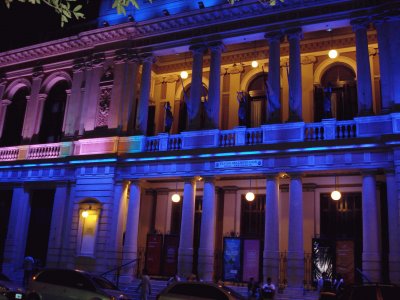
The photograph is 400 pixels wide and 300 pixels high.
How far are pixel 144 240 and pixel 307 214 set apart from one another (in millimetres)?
9116

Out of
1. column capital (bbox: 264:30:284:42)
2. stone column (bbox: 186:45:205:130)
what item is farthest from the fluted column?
Answer: stone column (bbox: 186:45:205:130)

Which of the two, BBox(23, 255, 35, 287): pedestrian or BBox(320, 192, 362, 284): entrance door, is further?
BBox(23, 255, 35, 287): pedestrian

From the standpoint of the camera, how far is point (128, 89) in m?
24.4

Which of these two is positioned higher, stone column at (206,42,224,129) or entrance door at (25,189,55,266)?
stone column at (206,42,224,129)

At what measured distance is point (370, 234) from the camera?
691 inches

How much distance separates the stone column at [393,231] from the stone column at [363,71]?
3.06m

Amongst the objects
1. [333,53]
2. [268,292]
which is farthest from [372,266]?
[333,53]

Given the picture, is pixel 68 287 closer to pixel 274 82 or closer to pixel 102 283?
pixel 102 283

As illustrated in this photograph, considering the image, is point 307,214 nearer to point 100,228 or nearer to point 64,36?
point 100,228

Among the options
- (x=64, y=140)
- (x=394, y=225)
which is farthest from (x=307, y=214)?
(x=64, y=140)

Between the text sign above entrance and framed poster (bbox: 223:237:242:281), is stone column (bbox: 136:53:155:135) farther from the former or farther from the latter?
framed poster (bbox: 223:237:242:281)

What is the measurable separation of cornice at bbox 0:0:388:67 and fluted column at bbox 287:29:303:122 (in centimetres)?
65

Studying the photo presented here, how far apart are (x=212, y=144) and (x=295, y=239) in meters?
5.83

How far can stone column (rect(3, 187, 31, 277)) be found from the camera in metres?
25.1
